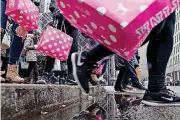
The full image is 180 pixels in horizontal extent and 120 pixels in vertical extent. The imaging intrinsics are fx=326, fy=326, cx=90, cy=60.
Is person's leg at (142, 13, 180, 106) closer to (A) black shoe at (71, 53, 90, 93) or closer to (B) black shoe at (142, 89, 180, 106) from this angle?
(B) black shoe at (142, 89, 180, 106)

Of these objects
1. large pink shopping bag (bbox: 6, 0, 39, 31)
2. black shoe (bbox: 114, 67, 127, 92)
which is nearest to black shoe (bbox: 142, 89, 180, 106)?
large pink shopping bag (bbox: 6, 0, 39, 31)

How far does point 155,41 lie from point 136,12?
0.74 m

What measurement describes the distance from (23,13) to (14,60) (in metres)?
0.56

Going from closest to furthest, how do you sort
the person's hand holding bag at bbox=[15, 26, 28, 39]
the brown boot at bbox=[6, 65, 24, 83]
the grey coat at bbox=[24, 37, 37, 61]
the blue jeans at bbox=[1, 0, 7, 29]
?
the blue jeans at bbox=[1, 0, 7, 29] → the brown boot at bbox=[6, 65, 24, 83] → the person's hand holding bag at bbox=[15, 26, 28, 39] → the grey coat at bbox=[24, 37, 37, 61]

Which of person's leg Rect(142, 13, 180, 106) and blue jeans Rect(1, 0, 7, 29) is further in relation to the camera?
blue jeans Rect(1, 0, 7, 29)

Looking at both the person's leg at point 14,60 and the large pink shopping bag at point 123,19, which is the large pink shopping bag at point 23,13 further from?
the large pink shopping bag at point 123,19

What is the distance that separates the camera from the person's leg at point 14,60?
3373 millimetres

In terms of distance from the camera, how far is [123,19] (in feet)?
5.98

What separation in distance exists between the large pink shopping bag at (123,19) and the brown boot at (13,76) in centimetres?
152

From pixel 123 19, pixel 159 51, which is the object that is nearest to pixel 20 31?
pixel 159 51

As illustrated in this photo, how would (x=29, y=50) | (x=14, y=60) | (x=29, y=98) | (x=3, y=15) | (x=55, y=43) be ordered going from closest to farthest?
(x=29, y=98), (x=3, y=15), (x=14, y=60), (x=55, y=43), (x=29, y=50)

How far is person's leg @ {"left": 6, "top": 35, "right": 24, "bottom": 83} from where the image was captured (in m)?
3.37

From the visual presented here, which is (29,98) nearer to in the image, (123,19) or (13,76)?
(123,19)

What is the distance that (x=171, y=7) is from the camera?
2057mm
